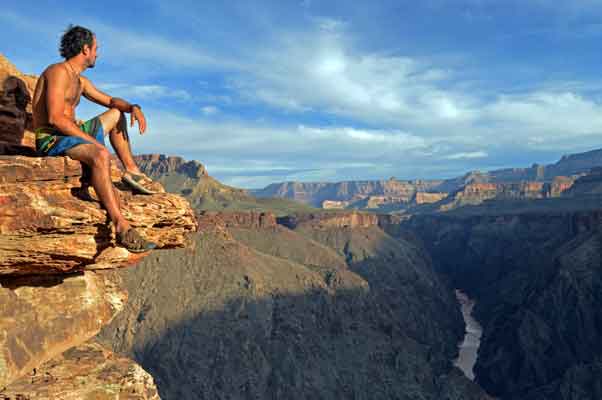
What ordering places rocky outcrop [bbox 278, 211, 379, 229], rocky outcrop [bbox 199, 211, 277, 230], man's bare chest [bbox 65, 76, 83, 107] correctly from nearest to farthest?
1. man's bare chest [bbox 65, 76, 83, 107]
2. rocky outcrop [bbox 199, 211, 277, 230]
3. rocky outcrop [bbox 278, 211, 379, 229]

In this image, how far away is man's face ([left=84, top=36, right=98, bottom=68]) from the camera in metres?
10.4

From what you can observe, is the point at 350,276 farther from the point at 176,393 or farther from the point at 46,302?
the point at 46,302

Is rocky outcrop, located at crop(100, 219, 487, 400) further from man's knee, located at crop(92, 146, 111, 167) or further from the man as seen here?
man's knee, located at crop(92, 146, 111, 167)

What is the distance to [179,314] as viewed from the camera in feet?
235

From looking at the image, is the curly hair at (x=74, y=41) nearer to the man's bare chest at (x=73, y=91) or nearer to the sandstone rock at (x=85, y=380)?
the man's bare chest at (x=73, y=91)

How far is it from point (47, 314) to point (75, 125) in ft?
15.5

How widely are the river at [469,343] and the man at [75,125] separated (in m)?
104

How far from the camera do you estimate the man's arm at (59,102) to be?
32.1 feet

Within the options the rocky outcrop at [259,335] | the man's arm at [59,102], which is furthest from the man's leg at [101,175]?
the rocky outcrop at [259,335]

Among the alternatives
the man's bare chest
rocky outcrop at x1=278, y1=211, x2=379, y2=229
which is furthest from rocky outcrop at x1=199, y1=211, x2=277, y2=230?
the man's bare chest

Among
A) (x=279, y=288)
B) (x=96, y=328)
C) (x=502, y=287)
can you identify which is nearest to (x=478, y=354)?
(x=502, y=287)

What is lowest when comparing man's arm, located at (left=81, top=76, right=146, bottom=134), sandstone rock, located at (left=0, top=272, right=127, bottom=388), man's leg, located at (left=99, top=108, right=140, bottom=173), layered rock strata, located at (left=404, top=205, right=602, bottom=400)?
layered rock strata, located at (left=404, top=205, right=602, bottom=400)

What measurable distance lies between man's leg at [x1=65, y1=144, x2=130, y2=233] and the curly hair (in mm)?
2222

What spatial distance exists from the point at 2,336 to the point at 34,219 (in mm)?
2662
